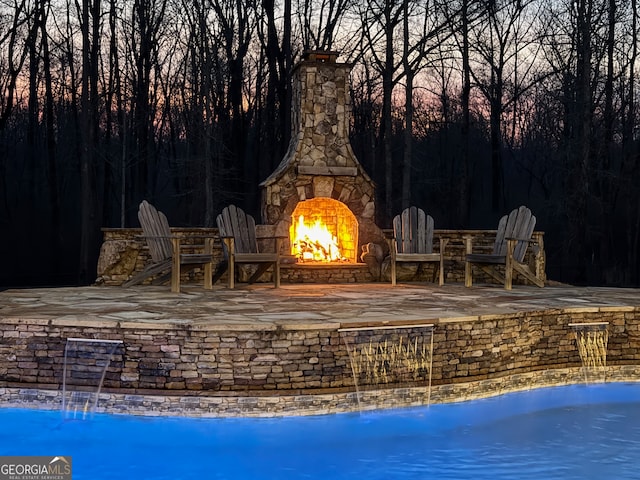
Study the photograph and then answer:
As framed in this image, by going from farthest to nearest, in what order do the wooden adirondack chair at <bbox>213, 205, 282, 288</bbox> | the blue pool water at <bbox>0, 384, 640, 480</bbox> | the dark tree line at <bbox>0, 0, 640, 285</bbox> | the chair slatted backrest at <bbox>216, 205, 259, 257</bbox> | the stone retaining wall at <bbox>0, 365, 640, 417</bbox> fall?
the dark tree line at <bbox>0, 0, 640, 285</bbox>, the chair slatted backrest at <bbox>216, 205, 259, 257</bbox>, the wooden adirondack chair at <bbox>213, 205, 282, 288</bbox>, the stone retaining wall at <bbox>0, 365, 640, 417</bbox>, the blue pool water at <bbox>0, 384, 640, 480</bbox>

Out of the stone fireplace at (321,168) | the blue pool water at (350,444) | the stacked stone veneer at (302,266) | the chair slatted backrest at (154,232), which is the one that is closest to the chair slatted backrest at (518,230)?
the stacked stone veneer at (302,266)

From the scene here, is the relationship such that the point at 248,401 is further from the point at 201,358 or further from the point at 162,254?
the point at 162,254

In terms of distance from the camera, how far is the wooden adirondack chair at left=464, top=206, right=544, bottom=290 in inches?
288

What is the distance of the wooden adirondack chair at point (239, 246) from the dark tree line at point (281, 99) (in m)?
4.62

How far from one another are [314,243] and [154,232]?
268 cm

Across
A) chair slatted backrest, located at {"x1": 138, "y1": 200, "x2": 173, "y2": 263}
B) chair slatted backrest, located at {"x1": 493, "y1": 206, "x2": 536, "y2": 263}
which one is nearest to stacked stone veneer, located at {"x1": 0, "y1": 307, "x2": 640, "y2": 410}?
chair slatted backrest, located at {"x1": 138, "y1": 200, "x2": 173, "y2": 263}

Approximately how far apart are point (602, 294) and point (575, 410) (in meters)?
2.42

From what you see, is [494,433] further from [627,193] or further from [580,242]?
[627,193]

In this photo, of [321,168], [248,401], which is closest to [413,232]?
[321,168]

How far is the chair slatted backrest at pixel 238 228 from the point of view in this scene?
740 cm

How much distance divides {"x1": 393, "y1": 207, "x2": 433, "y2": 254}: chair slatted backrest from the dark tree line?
13.9ft

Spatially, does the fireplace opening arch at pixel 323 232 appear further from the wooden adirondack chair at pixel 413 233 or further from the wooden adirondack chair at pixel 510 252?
the wooden adirondack chair at pixel 510 252

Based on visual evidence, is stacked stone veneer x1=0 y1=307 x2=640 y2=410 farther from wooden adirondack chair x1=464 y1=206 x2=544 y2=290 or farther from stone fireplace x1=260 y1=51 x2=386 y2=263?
stone fireplace x1=260 y1=51 x2=386 y2=263

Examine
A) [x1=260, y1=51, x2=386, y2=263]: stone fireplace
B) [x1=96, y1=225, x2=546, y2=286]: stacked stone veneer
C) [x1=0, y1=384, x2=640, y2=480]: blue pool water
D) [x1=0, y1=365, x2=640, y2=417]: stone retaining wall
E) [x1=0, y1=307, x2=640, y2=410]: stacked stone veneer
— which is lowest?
[x1=0, y1=384, x2=640, y2=480]: blue pool water
